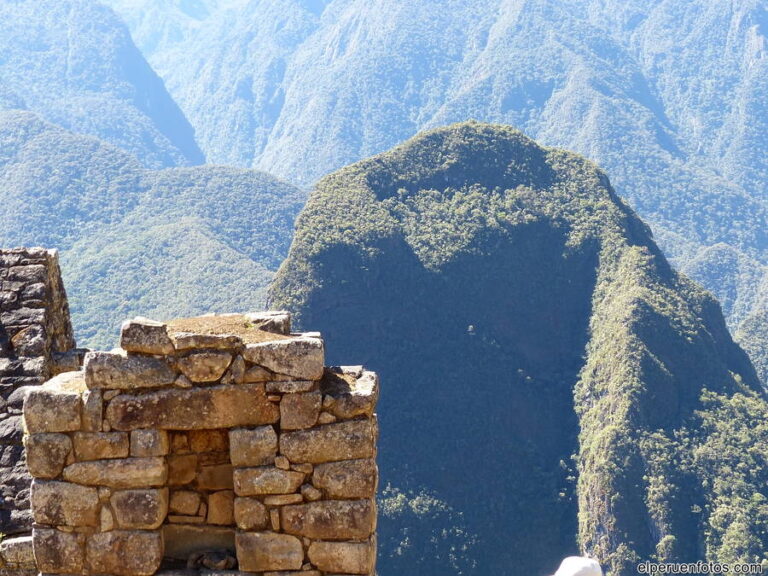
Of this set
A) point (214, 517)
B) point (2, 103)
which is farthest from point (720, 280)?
point (214, 517)

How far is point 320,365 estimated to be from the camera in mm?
6020

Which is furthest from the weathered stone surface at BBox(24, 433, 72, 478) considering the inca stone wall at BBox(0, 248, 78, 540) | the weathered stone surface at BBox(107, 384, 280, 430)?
the inca stone wall at BBox(0, 248, 78, 540)

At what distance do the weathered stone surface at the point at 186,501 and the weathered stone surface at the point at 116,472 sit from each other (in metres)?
0.17

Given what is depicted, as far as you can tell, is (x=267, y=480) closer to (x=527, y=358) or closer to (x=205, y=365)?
(x=205, y=365)

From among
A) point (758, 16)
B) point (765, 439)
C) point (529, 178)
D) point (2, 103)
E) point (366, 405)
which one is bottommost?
point (765, 439)

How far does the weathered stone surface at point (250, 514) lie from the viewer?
6117 millimetres

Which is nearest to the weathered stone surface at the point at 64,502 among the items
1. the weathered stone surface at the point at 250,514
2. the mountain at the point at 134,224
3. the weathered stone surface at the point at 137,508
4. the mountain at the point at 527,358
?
the weathered stone surface at the point at 137,508

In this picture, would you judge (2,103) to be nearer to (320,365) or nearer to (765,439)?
(765,439)

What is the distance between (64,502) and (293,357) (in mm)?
1268

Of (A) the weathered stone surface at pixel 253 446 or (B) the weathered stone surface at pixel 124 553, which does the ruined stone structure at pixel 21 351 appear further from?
(A) the weathered stone surface at pixel 253 446

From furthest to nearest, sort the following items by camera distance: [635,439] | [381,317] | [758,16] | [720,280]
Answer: [758,16]
[720,280]
[381,317]
[635,439]

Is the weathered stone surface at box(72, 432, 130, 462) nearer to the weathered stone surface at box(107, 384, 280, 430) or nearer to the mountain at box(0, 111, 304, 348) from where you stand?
the weathered stone surface at box(107, 384, 280, 430)

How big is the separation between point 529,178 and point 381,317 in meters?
13.5

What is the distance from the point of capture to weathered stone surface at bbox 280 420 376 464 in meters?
6.07
